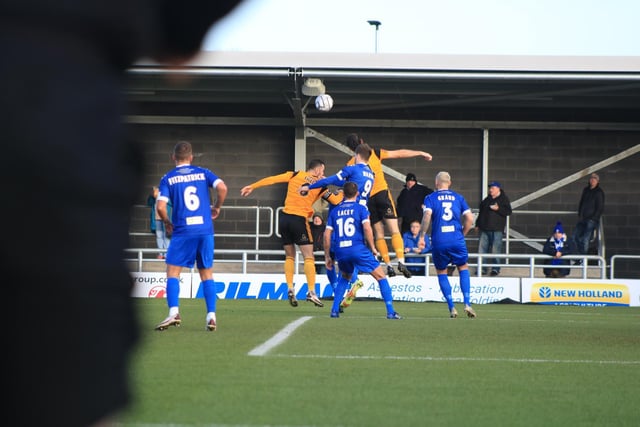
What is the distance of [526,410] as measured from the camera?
19.6 ft

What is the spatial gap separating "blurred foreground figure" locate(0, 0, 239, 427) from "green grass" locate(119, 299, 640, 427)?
0.46 ft

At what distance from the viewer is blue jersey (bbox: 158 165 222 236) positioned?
1105cm

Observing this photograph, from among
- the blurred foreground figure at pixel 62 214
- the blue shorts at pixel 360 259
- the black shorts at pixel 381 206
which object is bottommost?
the blue shorts at pixel 360 259

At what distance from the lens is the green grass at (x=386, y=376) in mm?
5637

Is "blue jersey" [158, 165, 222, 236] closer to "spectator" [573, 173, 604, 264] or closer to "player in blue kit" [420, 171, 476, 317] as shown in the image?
"player in blue kit" [420, 171, 476, 317]

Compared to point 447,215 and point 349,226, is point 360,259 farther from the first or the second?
point 447,215

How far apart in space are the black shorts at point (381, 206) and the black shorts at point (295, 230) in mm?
1031

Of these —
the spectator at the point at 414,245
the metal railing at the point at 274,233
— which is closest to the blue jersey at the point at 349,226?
the spectator at the point at 414,245

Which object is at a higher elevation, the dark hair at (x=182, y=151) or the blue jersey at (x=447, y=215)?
the dark hair at (x=182, y=151)

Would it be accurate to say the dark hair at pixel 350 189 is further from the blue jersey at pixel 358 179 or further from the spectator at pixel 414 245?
the spectator at pixel 414 245

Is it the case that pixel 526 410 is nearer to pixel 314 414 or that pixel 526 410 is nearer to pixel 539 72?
pixel 314 414

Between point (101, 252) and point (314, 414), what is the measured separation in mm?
4227

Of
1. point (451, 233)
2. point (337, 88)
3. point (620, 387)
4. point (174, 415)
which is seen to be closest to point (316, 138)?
point (337, 88)

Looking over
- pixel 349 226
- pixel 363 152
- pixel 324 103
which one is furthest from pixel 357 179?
pixel 324 103
